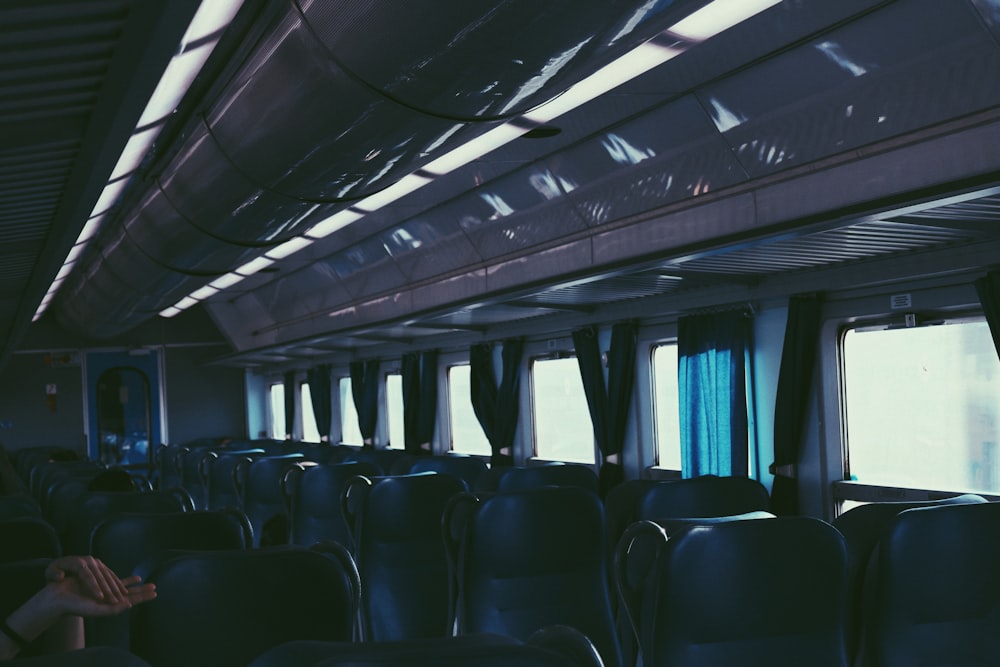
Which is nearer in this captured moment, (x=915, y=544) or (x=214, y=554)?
(x=214, y=554)

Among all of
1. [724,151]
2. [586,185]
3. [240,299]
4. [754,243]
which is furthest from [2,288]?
[240,299]

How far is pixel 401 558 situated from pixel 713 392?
10.9 feet

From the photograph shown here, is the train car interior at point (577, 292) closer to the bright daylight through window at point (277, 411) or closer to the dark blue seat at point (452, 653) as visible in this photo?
the dark blue seat at point (452, 653)

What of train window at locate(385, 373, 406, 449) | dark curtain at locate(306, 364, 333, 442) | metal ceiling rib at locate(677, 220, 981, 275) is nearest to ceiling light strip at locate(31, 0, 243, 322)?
metal ceiling rib at locate(677, 220, 981, 275)

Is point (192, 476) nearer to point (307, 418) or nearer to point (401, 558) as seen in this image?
point (401, 558)

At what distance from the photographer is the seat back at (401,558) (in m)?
6.38

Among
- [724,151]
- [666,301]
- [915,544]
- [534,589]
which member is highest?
[724,151]

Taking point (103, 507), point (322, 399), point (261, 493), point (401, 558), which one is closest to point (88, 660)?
point (401, 558)

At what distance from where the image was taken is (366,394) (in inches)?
674

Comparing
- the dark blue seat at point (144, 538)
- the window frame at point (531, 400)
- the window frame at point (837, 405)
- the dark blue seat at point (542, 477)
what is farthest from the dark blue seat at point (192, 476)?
the dark blue seat at point (144, 538)

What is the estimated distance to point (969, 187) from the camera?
4059 mm

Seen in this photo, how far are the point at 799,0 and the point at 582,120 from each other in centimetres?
260

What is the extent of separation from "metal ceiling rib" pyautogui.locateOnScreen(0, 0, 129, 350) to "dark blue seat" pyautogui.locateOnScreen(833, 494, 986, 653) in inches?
123

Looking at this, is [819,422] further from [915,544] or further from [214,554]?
[214,554]
